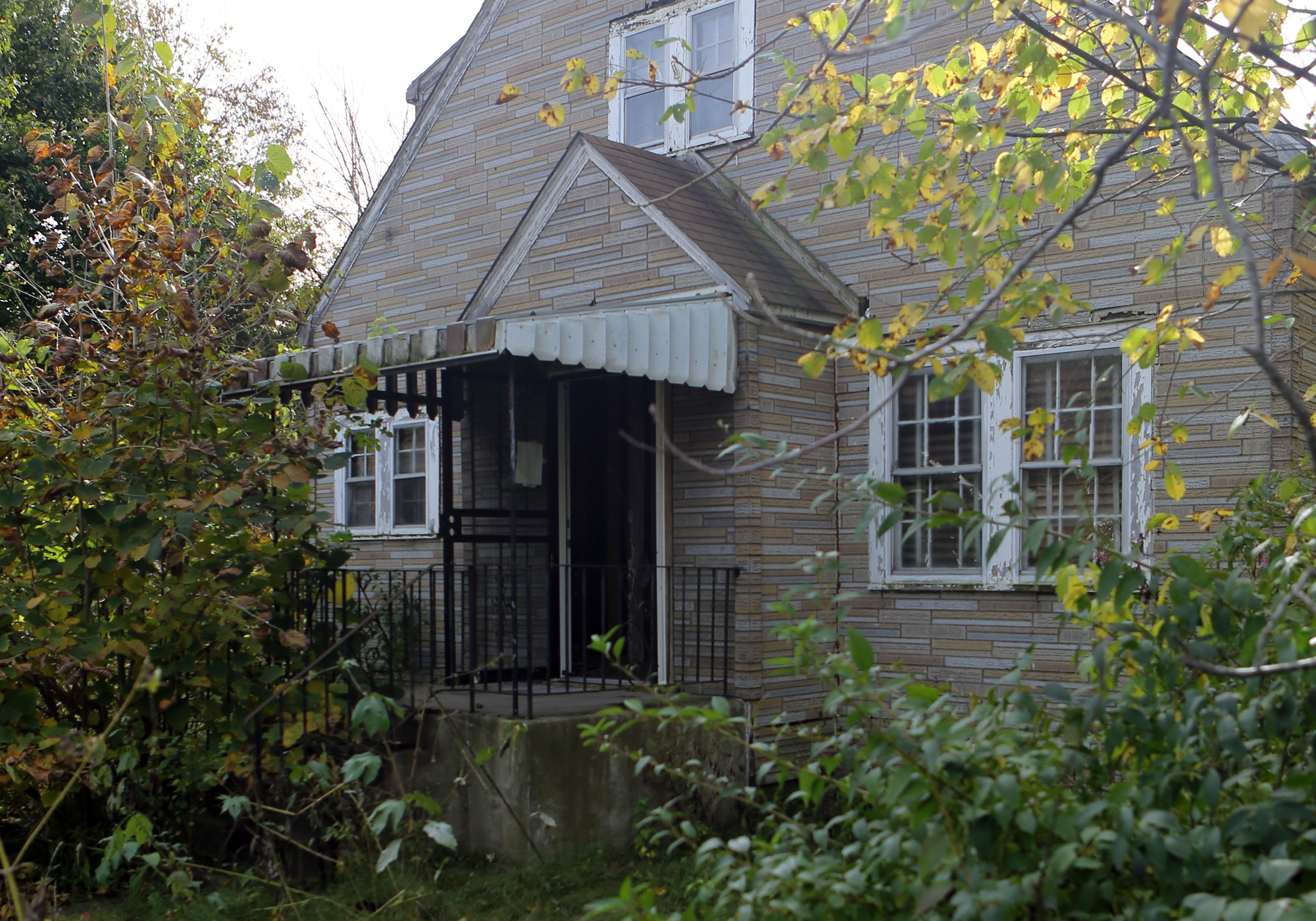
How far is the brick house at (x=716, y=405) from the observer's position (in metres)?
6.74

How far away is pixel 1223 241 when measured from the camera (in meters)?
4.87

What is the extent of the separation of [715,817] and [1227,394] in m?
3.84

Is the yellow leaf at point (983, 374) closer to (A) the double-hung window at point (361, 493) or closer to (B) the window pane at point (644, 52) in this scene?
(B) the window pane at point (644, 52)

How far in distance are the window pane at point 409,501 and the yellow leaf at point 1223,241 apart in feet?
23.8

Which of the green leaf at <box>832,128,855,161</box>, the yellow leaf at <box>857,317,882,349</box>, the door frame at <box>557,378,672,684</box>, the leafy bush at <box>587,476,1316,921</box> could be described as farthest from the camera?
the door frame at <box>557,378,672,684</box>

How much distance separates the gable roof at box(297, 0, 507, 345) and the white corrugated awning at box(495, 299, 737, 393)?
16.3ft

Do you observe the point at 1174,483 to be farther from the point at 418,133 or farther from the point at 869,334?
the point at 418,133

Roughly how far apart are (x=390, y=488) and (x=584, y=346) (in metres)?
4.74

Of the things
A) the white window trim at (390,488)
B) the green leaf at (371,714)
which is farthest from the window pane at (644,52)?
the green leaf at (371,714)

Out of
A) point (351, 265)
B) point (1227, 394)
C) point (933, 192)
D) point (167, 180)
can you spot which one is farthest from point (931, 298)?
point (351, 265)

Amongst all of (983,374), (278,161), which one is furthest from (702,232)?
(983,374)

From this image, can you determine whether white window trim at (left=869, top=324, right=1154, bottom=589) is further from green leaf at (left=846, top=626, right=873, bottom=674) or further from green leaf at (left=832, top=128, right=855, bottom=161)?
green leaf at (left=846, top=626, right=873, bottom=674)

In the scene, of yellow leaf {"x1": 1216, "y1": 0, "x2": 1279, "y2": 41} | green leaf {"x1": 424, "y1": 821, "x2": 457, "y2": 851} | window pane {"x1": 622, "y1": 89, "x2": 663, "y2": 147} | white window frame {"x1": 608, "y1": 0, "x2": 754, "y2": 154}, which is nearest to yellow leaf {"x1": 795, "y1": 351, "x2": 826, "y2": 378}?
yellow leaf {"x1": 1216, "y1": 0, "x2": 1279, "y2": 41}

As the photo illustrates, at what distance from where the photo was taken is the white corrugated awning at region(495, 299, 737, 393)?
246 inches
